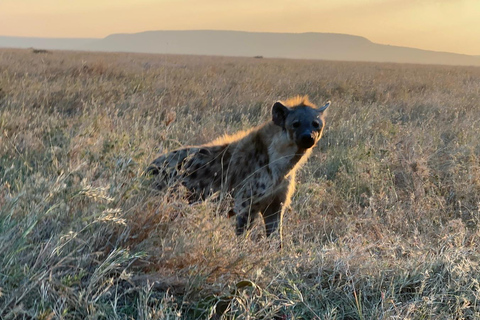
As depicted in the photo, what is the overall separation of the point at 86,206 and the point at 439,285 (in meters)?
2.22

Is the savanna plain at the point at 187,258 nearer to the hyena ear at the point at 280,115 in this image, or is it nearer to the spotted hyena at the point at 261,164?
the spotted hyena at the point at 261,164

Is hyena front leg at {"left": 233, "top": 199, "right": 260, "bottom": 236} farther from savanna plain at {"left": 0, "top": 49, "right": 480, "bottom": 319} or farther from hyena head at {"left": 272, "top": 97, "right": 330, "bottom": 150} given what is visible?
hyena head at {"left": 272, "top": 97, "right": 330, "bottom": 150}

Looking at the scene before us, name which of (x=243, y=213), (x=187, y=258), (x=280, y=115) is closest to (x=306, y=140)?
(x=280, y=115)

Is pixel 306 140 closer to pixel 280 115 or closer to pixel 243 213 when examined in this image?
pixel 280 115

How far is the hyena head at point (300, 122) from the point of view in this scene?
429cm

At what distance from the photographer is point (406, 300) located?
279 centimetres

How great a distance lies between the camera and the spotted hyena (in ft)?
14.1

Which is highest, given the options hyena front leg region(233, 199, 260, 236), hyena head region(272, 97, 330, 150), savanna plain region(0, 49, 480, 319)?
hyena head region(272, 97, 330, 150)

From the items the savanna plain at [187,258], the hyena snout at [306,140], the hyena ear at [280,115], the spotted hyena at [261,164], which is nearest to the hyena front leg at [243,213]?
the spotted hyena at [261,164]

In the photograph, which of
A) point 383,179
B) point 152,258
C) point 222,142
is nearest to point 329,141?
point 383,179

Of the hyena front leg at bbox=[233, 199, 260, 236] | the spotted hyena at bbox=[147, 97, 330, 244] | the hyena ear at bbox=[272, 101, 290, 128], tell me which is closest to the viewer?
the hyena front leg at bbox=[233, 199, 260, 236]

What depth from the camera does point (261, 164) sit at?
14.7 ft

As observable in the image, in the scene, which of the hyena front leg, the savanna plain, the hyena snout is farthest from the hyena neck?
the savanna plain

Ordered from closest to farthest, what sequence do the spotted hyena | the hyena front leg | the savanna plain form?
the savanna plain → the hyena front leg → the spotted hyena
